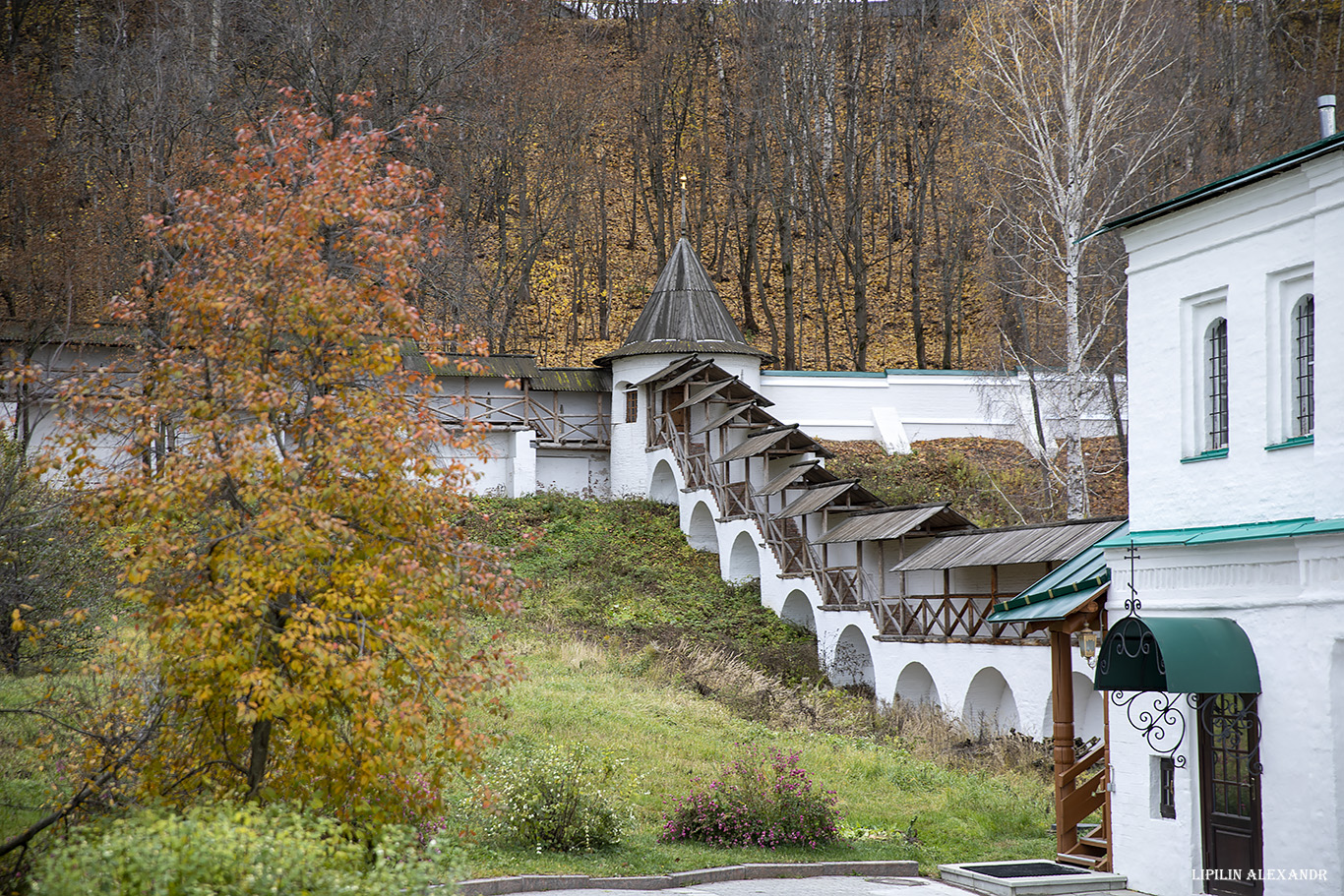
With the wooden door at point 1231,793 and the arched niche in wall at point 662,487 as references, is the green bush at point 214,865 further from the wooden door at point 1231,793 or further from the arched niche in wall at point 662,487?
the arched niche in wall at point 662,487

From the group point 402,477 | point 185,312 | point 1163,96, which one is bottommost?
point 402,477

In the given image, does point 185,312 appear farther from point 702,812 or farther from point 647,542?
point 647,542

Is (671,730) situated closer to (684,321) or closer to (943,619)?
(943,619)

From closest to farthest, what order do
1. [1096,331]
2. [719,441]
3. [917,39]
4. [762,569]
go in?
1. [1096,331]
2. [762,569]
3. [719,441]
4. [917,39]

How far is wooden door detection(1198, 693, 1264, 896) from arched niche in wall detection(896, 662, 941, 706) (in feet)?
33.2

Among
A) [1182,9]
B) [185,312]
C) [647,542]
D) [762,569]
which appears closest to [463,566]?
[185,312]

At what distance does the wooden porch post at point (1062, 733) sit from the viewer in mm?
11977

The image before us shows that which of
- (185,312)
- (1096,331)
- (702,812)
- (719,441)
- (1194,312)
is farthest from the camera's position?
(719,441)

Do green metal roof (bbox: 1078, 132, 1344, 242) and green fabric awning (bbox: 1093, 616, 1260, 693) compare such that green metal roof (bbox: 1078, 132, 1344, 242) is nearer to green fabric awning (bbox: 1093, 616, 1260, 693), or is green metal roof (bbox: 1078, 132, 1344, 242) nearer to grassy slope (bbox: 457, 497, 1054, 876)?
green fabric awning (bbox: 1093, 616, 1260, 693)

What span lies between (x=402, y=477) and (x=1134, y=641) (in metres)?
6.25

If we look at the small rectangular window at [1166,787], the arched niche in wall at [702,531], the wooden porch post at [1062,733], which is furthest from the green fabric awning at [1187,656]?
the arched niche in wall at [702,531]

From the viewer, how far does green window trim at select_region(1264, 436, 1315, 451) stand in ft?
30.6

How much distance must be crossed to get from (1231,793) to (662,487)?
20527mm

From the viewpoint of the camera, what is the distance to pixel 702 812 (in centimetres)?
1234
